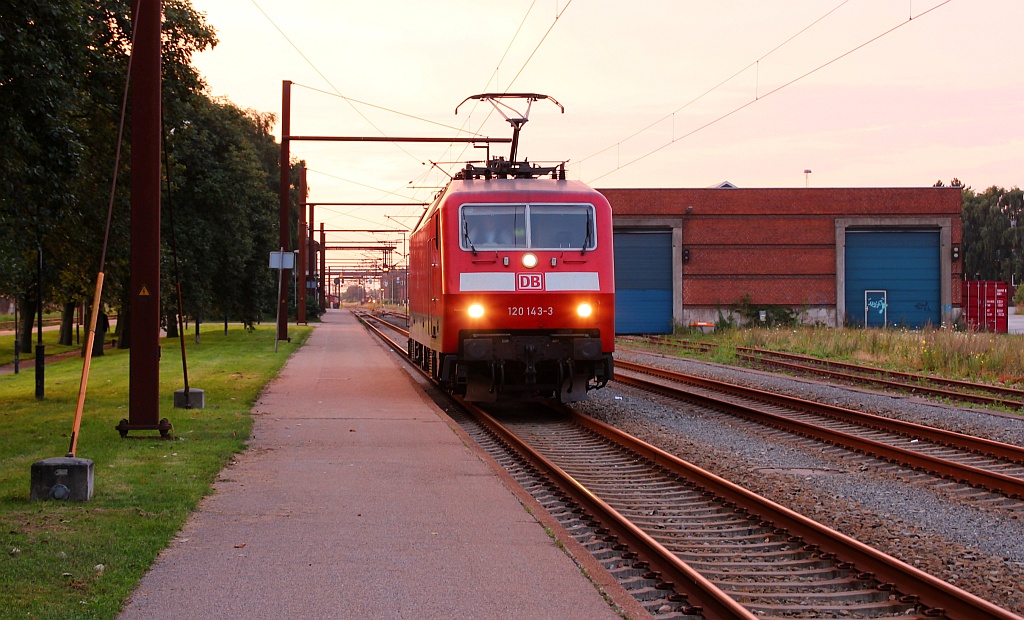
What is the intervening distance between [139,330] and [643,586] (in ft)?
26.1

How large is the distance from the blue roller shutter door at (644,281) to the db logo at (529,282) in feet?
115

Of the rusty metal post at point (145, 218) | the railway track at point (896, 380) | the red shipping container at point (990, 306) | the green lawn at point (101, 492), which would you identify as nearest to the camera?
the green lawn at point (101, 492)

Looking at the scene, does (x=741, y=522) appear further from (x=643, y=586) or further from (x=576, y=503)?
(x=643, y=586)

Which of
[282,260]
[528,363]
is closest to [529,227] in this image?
[528,363]

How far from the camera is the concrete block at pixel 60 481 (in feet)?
28.0

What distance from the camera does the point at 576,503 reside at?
9.38 m

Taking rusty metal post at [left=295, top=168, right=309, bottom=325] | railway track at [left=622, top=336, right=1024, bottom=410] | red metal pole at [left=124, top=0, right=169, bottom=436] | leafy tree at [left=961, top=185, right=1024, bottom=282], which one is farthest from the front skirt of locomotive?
leafy tree at [left=961, top=185, right=1024, bottom=282]

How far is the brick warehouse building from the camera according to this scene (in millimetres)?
50719

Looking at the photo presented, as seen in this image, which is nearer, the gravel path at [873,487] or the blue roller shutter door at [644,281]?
the gravel path at [873,487]

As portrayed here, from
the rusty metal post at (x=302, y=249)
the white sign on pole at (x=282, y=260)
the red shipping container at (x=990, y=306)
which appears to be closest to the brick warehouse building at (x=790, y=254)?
the red shipping container at (x=990, y=306)

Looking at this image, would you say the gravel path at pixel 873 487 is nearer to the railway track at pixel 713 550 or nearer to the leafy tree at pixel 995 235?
the railway track at pixel 713 550

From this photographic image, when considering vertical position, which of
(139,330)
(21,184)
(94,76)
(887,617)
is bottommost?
(887,617)

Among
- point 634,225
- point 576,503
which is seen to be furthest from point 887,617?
point 634,225

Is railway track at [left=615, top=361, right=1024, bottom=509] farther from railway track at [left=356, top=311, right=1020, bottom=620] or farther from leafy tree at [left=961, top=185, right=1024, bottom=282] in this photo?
leafy tree at [left=961, top=185, right=1024, bottom=282]
